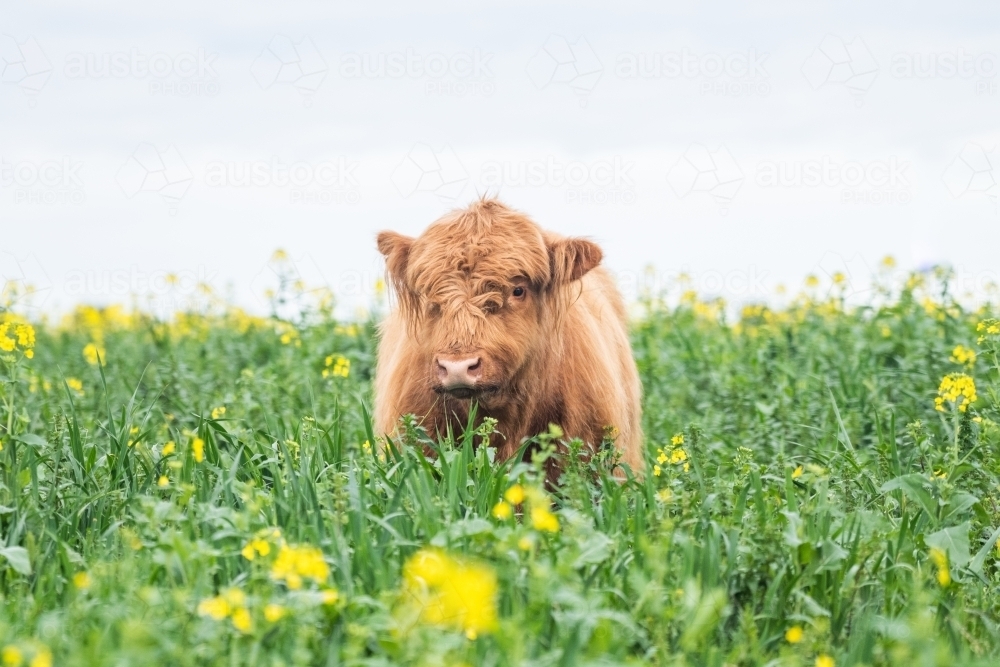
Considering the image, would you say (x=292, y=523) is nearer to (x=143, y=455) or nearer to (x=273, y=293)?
(x=143, y=455)

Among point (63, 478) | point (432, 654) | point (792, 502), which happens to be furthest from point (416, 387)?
point (432, 654)

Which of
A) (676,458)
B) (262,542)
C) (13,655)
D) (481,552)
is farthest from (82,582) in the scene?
(676,458)

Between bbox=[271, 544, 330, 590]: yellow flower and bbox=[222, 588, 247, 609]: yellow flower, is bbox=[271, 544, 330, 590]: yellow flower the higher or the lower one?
the higher one

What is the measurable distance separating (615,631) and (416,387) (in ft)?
7.46

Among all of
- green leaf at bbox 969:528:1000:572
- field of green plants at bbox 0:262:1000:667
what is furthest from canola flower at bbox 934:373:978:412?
green leaf at bbox 969:528:1000:572

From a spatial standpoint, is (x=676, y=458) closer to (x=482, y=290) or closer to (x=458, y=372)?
(x=458, y=372)

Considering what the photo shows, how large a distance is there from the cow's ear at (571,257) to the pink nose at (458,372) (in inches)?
30.6

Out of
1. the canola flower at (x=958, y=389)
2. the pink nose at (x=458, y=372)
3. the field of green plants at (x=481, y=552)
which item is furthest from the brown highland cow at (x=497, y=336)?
the canola flower at (x=958, y=389)

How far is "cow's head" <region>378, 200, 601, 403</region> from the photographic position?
4.82m

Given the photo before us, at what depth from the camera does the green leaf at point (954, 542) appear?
383cm

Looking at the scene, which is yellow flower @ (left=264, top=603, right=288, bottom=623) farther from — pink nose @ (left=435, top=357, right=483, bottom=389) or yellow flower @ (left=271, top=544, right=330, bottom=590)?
pink nose @ (left=435, top=357, right=483, bottom=389)

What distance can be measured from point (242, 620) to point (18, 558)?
44.4 inches

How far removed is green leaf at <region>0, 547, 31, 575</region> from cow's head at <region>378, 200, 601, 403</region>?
1.75 meters

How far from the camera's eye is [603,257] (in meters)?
5.47
